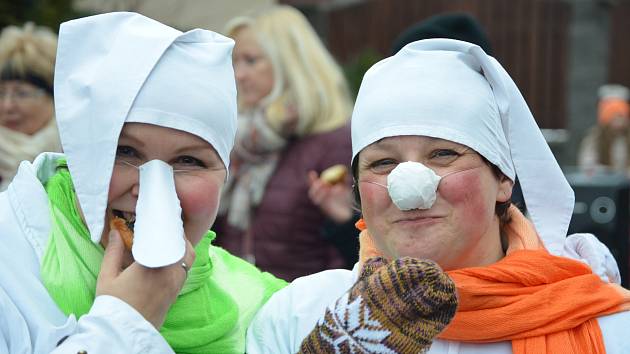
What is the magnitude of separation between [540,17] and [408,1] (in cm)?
185

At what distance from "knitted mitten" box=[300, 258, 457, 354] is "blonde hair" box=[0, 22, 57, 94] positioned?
9.67 ft

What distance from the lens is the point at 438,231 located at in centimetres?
239

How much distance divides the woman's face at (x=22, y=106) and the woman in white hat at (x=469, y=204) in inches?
94.5

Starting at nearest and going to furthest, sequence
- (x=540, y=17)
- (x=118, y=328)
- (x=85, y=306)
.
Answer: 1. (x=118, y=328)
2. (x=85, y=306)
3. (x=540, y=17)

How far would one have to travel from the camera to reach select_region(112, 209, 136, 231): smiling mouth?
2386mm

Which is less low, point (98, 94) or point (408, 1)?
point (98, 94)

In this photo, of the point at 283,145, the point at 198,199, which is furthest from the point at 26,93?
the point at 198,199

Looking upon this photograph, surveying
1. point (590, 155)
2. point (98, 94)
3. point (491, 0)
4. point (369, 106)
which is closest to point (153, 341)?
point (98, 94)

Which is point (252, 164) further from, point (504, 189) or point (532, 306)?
point (532, 306)

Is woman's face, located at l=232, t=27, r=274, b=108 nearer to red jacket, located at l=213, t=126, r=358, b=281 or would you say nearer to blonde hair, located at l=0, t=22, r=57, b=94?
red jacket, located at l=213, t=126, r=358, b=281

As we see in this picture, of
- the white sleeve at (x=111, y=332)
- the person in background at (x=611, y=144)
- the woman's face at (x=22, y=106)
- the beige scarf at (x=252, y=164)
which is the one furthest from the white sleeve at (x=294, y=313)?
the person in background at (x=611, y=144)

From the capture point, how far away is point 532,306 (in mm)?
2418

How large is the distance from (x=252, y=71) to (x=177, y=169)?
2.32 metres

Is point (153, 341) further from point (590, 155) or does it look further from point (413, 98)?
point (590, 155)
